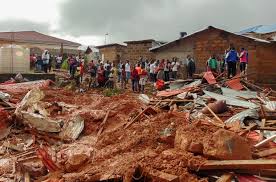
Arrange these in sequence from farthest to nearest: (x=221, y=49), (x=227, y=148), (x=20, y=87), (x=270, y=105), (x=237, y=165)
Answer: (x=221, y=49) < (x=20, y=87) < (x=270, y=105) < (x=227, y=148) < (x=237, y=165)

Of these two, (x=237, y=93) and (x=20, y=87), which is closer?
(x=237, y=93)

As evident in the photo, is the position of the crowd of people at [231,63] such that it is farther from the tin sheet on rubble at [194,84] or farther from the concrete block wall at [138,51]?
the concrete block wall at [138,51]

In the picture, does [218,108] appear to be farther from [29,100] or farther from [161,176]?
[161,176]

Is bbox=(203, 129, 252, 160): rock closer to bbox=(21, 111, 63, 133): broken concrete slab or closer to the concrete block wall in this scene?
bbox=(21, 111, 63, 133): broken concrete slab

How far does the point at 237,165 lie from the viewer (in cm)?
591

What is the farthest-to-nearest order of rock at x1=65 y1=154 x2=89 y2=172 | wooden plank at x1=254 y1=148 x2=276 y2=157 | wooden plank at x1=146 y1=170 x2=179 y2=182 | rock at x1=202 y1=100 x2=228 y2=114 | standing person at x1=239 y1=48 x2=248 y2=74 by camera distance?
standing person at x1=239 y1=48 x2=248 y2=74 → rock at x1=202 y1=100 x2=228 y2=114 → rock at x1=65 y1=154 x2=89 y2=172 → wooden plank at x1=254 y1=148 x2=276 y2=157 → wooden plank at x1=146 y1=170 x2=179 y2=182

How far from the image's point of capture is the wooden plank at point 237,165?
5.89 meters

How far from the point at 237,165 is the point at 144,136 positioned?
98.3 inches

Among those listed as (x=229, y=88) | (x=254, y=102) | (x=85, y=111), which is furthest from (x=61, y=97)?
(x=254, y=102)

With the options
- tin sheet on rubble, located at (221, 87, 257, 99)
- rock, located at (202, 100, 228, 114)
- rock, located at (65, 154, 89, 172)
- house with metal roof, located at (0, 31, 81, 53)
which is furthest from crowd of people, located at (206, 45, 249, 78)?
house with metal roof, located at (0, 31, 81, 53)

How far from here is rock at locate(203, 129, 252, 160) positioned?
241 inches

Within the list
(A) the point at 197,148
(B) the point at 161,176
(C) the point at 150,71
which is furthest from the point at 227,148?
(C) the point at 150,71

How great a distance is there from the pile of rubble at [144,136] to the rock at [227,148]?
0.05ft

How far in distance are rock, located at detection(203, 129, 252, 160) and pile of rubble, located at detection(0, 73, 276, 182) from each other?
1 centimetres
